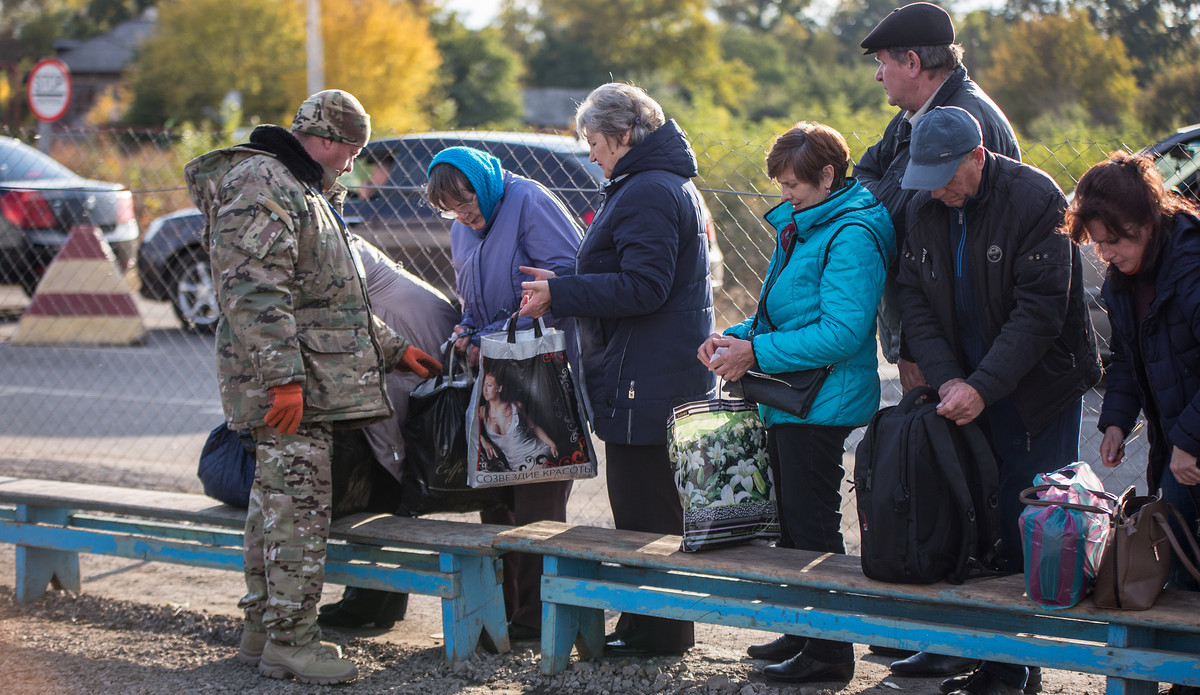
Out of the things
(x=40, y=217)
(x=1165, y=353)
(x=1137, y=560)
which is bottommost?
(x=1137, y=560)

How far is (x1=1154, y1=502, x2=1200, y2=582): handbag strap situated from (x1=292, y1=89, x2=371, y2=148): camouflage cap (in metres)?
2.50

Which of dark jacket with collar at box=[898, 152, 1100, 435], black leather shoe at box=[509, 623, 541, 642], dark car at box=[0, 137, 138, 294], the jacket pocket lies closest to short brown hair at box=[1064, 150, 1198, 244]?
dark jacket with collar at box=[898, 152, 1100, 435]

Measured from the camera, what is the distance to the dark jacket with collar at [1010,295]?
9.11 feet

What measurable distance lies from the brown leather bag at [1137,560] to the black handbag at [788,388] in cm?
81

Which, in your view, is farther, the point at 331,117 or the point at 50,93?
the point at 50,93

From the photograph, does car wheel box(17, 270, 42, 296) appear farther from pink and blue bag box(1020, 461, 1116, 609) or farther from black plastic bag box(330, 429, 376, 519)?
pink and blue bag box(1020, 461, 1116, 609)

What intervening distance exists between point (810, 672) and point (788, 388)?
87cm

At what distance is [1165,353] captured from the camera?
269 cm

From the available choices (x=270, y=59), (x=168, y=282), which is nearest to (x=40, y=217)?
(x=168, y=282)

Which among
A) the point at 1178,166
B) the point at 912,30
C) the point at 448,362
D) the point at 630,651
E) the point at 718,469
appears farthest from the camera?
the point at 1178,166

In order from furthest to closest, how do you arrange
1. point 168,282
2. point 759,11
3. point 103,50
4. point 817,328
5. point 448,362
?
point 759,11 < point 103,50 < point 168,282 < point 448,362 < point 817,328

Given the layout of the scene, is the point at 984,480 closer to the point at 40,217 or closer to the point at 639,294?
the point at 639,294

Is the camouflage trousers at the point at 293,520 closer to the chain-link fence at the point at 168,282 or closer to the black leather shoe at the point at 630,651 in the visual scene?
the black leather shoe at the point at 630,651

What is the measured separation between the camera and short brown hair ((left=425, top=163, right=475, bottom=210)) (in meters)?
3.56
